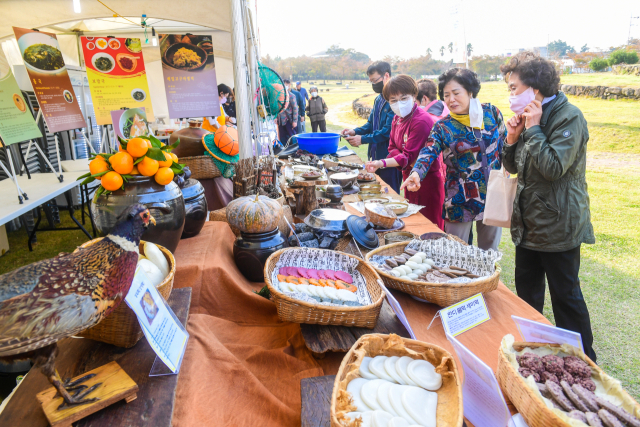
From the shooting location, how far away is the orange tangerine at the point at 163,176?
72.1 inches

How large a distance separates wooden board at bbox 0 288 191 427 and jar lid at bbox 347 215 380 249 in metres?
1.25

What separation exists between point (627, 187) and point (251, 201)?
8046mm

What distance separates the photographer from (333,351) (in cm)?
152

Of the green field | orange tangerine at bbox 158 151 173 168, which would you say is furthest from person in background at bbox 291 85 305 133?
orange tangerine at bbox 158 151 173 168

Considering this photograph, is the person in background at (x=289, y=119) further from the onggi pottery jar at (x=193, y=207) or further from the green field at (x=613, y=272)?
the onggi pottery jar at (x=193, y=207)

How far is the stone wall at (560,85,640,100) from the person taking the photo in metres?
13.4

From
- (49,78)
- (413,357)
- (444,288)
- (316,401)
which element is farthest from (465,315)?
(49,78)

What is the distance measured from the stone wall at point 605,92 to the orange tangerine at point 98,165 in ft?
57.1

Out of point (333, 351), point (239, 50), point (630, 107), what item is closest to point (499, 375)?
point (333, 351)

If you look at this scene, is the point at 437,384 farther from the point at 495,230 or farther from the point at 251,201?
the point at 495,230

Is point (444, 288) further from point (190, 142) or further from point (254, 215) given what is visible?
point (190, 142)

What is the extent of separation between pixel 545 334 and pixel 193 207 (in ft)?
6.34

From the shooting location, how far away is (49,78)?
4.30 m

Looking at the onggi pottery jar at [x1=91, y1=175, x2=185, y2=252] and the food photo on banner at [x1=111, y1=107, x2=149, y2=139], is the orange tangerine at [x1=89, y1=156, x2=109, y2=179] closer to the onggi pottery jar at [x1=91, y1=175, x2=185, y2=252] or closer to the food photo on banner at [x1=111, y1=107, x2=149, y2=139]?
the onggi pottery jar at [x1=91, y1=175, x2=185, y2=252]
